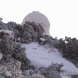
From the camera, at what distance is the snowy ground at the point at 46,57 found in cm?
1750

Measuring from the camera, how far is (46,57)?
18.7 m

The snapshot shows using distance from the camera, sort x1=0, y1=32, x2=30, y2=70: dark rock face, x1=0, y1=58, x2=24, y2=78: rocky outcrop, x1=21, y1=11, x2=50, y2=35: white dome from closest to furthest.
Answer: x1=0, y1=58, x2=24, y2=78: rocky outcrop → x1=0, y1=32, x2=30, y2=70: dark rock face → x1=21, y1=11, x2=50, y2=35: white dome

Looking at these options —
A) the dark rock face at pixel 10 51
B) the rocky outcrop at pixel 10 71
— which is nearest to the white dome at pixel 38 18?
the dark rock face at pixel 10 51

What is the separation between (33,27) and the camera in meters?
22.4

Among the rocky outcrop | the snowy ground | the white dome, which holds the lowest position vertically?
the rocky outcrop

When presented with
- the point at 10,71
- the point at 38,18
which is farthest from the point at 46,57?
the point at 38,18

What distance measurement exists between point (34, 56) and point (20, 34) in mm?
2889

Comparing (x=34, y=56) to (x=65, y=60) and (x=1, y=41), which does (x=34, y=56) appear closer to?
(x=65, y=60)

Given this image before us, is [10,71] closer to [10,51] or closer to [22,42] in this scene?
[10,51]

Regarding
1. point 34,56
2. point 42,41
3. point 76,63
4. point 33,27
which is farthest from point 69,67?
point 33,27

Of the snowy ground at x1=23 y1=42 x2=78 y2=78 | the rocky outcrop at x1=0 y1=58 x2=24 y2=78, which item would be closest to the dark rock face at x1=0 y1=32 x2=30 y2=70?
the snowy ground at x1=23 y1=42 x2=78 y2=78

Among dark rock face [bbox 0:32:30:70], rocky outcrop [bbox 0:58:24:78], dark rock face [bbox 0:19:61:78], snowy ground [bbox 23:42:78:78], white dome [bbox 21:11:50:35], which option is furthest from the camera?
white dome [bbox 21:11:50:35]

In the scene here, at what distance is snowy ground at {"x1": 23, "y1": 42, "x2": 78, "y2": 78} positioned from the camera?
17500 mm

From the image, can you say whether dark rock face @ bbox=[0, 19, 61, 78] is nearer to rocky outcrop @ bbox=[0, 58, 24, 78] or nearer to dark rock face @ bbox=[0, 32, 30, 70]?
dark rock face @ bbox=[0, 32, 30, 70]
